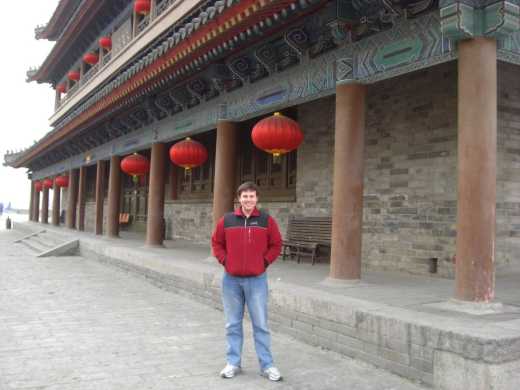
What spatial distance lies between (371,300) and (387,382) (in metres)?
1.14

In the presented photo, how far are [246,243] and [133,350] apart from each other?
1.70 meters

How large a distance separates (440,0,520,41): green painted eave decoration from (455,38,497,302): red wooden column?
0.09 m

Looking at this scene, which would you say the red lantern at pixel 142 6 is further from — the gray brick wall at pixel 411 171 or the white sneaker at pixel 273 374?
the white sneaker at pixel 273 374

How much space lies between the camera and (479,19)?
4445 mm

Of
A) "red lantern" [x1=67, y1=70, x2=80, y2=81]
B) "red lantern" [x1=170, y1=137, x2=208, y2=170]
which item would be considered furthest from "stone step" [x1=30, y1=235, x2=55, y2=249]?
"red lantern" [x1=67, y1=70, x2=80, y2=81]

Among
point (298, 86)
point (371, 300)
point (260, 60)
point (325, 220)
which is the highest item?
point (260, 60)

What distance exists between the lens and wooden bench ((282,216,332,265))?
27.2 ft

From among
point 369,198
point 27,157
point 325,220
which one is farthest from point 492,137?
point 27,157

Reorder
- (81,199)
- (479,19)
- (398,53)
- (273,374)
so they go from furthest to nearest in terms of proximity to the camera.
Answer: (81,199)
(398,53)
(479,19)
(273,374)

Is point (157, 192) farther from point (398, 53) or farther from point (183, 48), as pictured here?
point (398, 53)

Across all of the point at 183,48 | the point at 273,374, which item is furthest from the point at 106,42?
the point at 273,374

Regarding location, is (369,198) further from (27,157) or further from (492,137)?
(27,157)

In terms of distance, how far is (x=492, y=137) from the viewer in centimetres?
436

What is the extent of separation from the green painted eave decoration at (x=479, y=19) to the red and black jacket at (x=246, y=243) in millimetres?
2371
